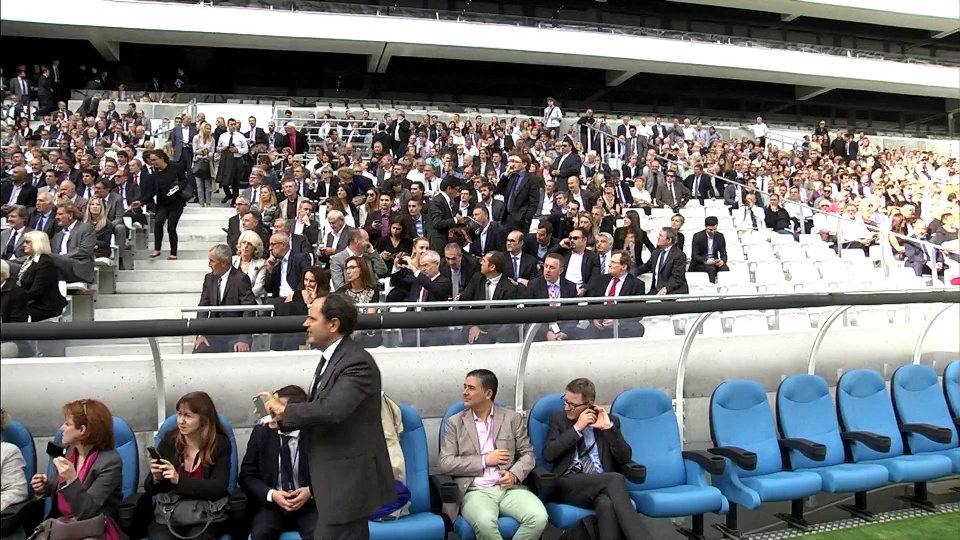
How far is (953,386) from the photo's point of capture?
A: 645cm

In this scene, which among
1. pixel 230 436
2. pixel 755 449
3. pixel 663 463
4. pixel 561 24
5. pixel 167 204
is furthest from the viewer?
pixel 561 24

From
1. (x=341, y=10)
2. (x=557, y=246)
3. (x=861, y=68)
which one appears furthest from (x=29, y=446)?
(x=861, y=68)

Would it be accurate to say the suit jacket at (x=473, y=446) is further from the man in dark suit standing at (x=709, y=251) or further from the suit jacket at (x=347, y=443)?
the man in dark suit standing at (x=709, y=251)

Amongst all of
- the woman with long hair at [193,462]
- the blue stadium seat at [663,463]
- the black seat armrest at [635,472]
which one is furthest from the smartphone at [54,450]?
the blue stadium seat at [663,463]

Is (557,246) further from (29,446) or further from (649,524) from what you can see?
(29,446)

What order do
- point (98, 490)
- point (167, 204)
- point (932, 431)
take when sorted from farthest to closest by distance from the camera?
point (167, 204) → point (932, 431) → point (98, 490)

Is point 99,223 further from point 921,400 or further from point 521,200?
point 921,400

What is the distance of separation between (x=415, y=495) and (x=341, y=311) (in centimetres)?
181

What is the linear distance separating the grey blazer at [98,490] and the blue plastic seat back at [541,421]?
8.11ft

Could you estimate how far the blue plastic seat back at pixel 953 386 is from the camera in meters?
6.38

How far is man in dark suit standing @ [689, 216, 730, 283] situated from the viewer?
930 centimetres

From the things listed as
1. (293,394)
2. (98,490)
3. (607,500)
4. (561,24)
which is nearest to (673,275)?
(607,500)

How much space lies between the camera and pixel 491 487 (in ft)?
15.3

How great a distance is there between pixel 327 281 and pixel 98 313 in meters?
3.38
